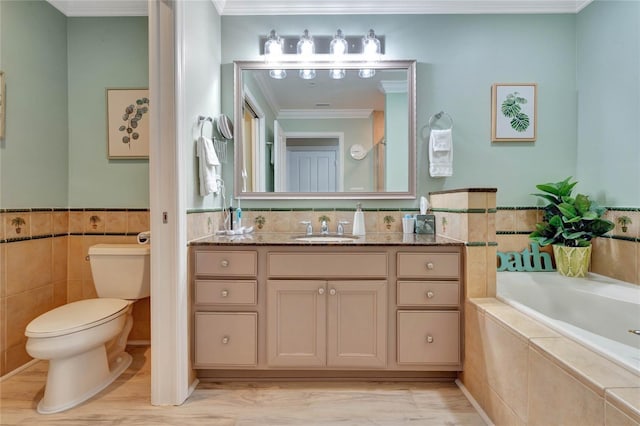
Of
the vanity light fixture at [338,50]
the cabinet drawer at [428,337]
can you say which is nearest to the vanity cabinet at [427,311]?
the cabinet drawer at [428,337]

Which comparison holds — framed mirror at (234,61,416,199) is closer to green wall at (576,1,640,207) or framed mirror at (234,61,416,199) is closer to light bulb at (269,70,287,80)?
light bulb at (269,70,287,80)

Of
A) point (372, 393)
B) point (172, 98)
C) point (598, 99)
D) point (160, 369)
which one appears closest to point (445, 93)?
point (598, 99)

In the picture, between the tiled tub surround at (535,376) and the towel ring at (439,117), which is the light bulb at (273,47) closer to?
the towel ring at (439,117)

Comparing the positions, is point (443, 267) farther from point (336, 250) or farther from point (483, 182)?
point (483, 182)

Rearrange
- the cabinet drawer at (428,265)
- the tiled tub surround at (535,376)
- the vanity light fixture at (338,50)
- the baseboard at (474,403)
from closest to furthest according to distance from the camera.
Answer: the tiled tub surround at (535,376) < the baseboard at (474,403) < the cabinet drawer at (428,265) < the vanity light fixture at (338,50)

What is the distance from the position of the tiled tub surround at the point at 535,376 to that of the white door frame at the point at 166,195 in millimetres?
1469

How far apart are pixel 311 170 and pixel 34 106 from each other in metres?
1.77

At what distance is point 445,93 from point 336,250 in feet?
4.59

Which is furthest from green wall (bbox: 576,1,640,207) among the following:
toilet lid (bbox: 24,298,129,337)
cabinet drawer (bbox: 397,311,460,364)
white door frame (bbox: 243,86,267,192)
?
toilet lid (bbox: 24,298,129,337)

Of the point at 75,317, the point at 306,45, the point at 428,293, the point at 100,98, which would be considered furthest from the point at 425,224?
the point at 100,98

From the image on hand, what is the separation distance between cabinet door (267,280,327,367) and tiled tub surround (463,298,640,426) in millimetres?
779

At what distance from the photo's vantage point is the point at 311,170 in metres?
2.36

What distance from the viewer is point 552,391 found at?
110 cm

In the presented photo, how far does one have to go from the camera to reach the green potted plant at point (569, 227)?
201 cm
